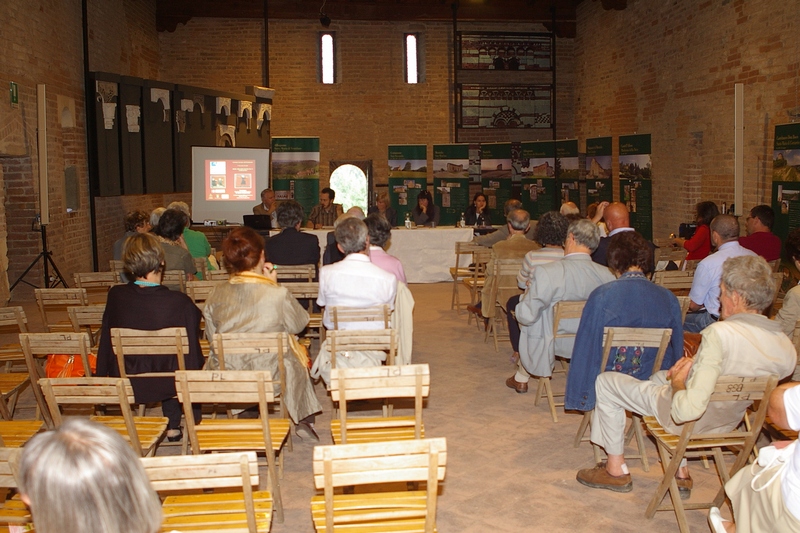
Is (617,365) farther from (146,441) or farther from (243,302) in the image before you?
(146,441)

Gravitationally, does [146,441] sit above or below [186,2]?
below

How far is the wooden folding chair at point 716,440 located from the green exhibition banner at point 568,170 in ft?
37.7

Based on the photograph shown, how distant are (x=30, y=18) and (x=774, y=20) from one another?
9943mm

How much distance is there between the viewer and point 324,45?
57.6 feet

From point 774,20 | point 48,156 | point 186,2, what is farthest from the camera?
point 186,2

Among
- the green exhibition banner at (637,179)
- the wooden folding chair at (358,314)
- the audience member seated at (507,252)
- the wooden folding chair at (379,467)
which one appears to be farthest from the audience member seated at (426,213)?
the wooden folding chair at (379,467)

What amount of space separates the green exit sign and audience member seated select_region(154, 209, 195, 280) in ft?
15.1

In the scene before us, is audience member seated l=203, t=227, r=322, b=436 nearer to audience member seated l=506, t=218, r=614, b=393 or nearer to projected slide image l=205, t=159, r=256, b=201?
audience member seated l=506, t=218, r=614, b=393

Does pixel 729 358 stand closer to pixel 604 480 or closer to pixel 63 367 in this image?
pixel 604 480

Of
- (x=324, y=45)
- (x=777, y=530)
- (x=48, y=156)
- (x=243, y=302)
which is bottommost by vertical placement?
(x=777, y=530)

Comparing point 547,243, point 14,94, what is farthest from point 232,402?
point 14,94

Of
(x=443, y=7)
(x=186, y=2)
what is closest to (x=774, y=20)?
(x=443, y=7)

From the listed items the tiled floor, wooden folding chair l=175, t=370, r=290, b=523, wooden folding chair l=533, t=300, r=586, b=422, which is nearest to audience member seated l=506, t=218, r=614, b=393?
wooden folding chair l=533, t=300, r=586, b=422

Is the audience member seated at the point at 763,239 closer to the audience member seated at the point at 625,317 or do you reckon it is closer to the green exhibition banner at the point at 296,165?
the audience member seated at the point at 625,317
